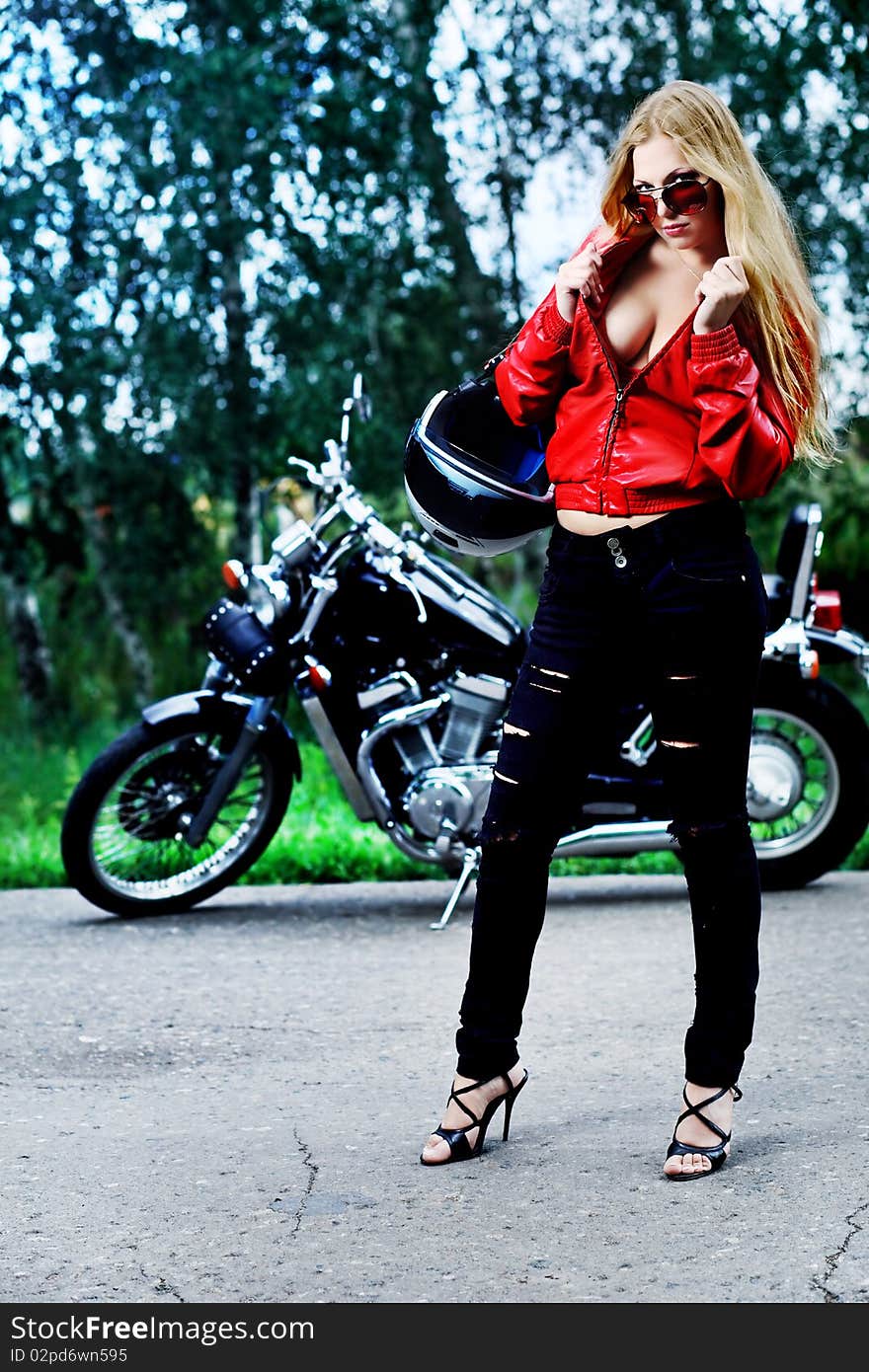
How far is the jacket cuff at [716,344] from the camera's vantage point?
10.0 feet

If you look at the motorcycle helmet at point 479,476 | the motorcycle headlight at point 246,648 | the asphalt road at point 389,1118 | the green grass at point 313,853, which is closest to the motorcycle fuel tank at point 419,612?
the motorcycle headlight at point 246,648

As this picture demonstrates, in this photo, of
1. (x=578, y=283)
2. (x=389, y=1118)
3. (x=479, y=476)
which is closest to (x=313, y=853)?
(x=389, y=1118)

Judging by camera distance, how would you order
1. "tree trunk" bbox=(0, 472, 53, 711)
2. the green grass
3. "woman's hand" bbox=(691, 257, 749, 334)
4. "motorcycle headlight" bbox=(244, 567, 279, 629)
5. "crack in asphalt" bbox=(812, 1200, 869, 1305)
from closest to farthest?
"crack in asphalt" bbox=(812, 1200, 869, 1305) → "woman's hand" bbox=(691, 257, 749, 334) → "motorcycle headlight" bbox=(244, 567, 279, 629) → the green grass → "tree trunk" bbox=(0, 472, 53, 711)

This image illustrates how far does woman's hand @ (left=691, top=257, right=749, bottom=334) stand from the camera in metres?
3.03

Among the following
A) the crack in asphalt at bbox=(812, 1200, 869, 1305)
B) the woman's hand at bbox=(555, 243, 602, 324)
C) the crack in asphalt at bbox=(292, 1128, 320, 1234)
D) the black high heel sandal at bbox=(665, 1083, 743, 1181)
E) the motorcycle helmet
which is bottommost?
the crack in asphalt at bbox=(292, 1128, 320, 1234)

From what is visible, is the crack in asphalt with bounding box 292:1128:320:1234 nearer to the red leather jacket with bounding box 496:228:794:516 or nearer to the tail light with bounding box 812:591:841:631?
the red leather jacket with bounding box 496:228:794:516

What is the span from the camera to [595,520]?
3275 mm

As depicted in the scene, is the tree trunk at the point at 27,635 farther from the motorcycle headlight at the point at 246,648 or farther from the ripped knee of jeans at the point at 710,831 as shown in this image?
the ripped knee of jeans at the point at 710,831

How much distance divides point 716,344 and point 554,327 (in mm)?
329

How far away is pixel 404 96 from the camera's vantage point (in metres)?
10.4

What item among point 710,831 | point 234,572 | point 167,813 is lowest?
point 167,813

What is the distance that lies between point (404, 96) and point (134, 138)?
A: 1.58m

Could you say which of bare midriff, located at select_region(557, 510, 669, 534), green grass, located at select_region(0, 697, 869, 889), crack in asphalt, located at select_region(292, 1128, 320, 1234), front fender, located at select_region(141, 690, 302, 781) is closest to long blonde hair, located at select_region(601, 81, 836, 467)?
bare midriff, located at select_region(557, 510, 669, 534)

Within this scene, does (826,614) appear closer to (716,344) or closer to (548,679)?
(548,679)
